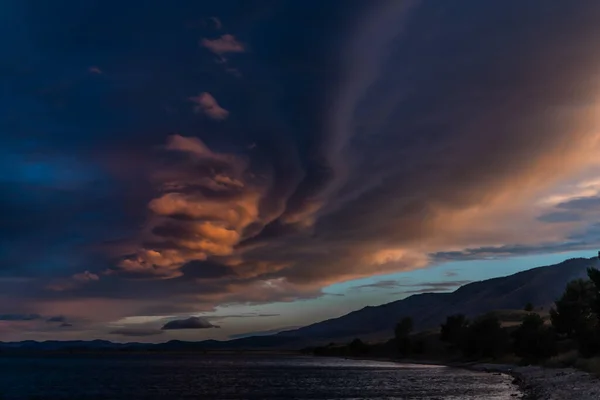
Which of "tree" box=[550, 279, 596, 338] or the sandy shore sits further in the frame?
"tree" box=[550, 279, 596, 338]

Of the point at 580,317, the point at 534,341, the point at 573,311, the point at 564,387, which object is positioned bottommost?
the point at 564,387

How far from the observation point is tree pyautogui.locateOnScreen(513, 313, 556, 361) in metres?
158

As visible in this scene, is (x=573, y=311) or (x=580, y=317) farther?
(x=573, y=311)

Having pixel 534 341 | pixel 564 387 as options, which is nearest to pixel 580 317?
pixel 534 341

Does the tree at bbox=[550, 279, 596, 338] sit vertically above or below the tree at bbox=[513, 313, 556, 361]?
above

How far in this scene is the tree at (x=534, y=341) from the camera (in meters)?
158

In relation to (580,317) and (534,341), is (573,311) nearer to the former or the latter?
(580,317)

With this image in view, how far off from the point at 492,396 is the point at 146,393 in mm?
55595

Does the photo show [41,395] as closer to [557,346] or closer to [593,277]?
[593,277]

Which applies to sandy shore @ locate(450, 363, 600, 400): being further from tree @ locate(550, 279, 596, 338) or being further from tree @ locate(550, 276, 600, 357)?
tree @ locate(550, 279, 596, 338)

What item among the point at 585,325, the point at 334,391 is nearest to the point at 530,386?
the point at 334,391

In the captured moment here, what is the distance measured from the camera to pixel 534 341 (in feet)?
529

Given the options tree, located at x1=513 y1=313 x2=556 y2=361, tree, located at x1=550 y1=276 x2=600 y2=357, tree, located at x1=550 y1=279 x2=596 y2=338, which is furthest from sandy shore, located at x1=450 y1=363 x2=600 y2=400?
tree, located at x1=513 y1=313 x2=556 y2=361

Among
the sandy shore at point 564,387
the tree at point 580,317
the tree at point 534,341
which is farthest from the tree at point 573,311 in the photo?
the sandy shore at point 564,387
